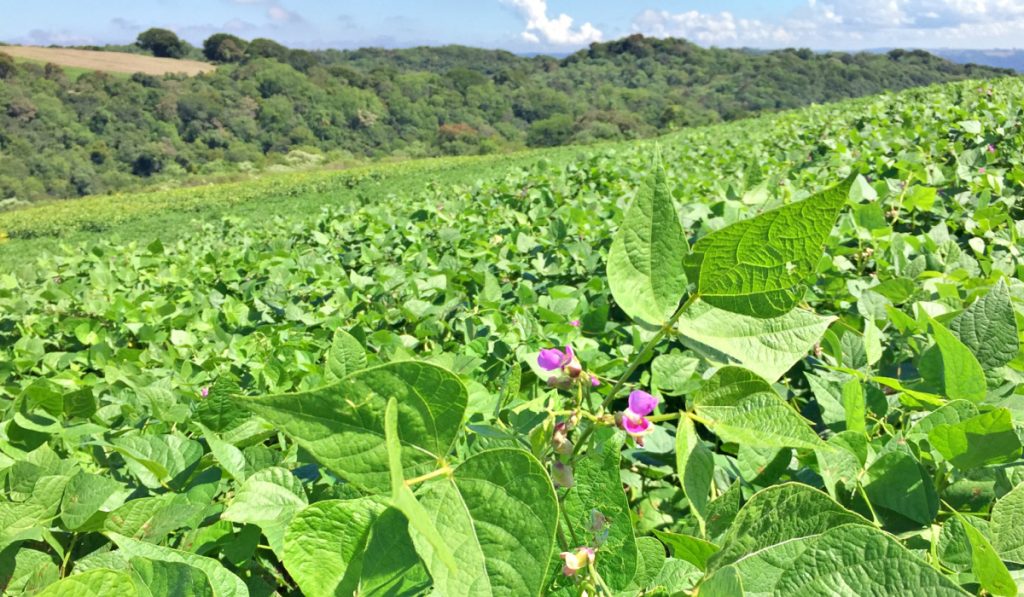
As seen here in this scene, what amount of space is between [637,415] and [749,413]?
3.6 inches

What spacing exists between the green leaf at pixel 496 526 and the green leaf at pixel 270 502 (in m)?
0.31

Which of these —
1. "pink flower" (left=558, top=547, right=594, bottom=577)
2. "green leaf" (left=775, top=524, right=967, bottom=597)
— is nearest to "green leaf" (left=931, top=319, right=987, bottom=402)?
"green leaf" (left=775, top=524, right=967, bottom=597)

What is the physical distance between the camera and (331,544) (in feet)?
1.77

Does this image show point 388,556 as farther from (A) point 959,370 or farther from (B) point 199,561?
(A) point 959,370

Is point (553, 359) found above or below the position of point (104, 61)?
below

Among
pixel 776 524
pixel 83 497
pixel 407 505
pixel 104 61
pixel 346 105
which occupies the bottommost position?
pixel 83 497

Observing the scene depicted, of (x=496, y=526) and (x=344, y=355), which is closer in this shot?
(x=496, y=526)

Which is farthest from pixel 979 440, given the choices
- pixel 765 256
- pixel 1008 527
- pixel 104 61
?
pixel 104 61

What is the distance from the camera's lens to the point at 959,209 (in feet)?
6.56

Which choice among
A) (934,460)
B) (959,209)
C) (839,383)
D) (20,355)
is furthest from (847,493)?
(20,355)

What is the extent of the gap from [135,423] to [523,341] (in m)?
0.79

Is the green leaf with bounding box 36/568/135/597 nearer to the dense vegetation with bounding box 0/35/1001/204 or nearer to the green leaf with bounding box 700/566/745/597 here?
the green leaf with bounding box 700/566/745/597

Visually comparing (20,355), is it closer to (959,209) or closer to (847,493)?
(847,493)

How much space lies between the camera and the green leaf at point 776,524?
0.52 m
